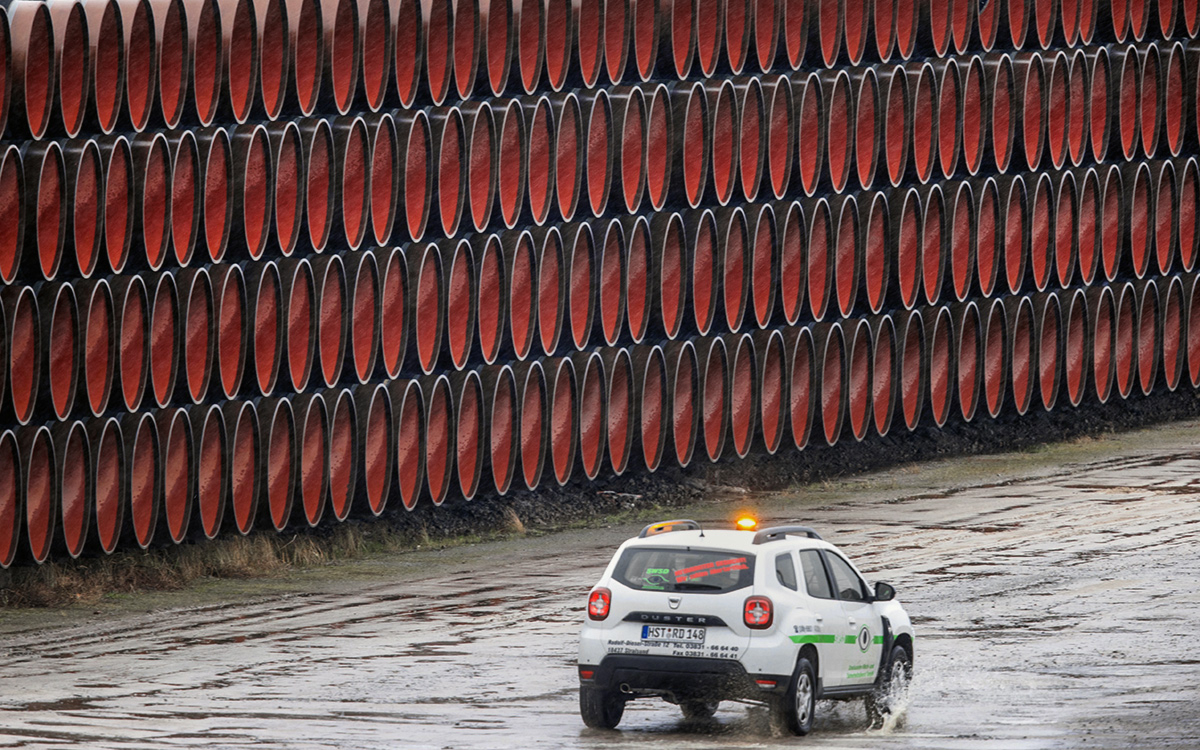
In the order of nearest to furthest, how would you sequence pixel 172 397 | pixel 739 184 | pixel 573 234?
pixel 172 397
pixel 573 234
pixel 739 184

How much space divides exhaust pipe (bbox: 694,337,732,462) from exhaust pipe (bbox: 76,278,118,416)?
7887mm

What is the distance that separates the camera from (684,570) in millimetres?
12938

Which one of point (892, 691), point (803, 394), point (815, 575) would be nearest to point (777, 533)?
point (815, 575)

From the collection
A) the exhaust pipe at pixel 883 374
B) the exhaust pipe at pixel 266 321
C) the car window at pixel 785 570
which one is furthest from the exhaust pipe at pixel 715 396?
the car window at pixel 785 570

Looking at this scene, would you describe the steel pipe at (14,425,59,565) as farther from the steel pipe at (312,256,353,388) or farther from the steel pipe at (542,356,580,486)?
the steel pipe at (542,356,580,486)

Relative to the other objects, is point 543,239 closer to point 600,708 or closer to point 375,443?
point 375,443

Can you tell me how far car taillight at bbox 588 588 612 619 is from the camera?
12898mm

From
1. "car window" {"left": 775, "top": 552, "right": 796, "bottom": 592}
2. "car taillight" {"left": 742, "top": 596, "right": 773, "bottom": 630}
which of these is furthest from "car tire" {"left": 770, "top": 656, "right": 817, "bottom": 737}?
"car window" {"left": 775, "top": 552, "right": 796, "bottom": 592}

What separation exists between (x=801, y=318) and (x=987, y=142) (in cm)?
383

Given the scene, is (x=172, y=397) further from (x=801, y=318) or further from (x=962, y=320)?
(x=962, y=320)

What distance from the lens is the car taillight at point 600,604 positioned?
42.3 feet

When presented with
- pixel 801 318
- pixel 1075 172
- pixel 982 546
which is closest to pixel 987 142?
pixel 1075 172

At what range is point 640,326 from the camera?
83.6 ft

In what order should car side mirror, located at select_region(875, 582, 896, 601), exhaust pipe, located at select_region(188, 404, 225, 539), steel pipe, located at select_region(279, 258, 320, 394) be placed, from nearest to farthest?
car side mirror, located at select_region(875, 582, 896, 601), exhaust pipe, located at select_region(188, 404, 225, 539), steel pipe, located at select_region(279, 258, 320, 394)
